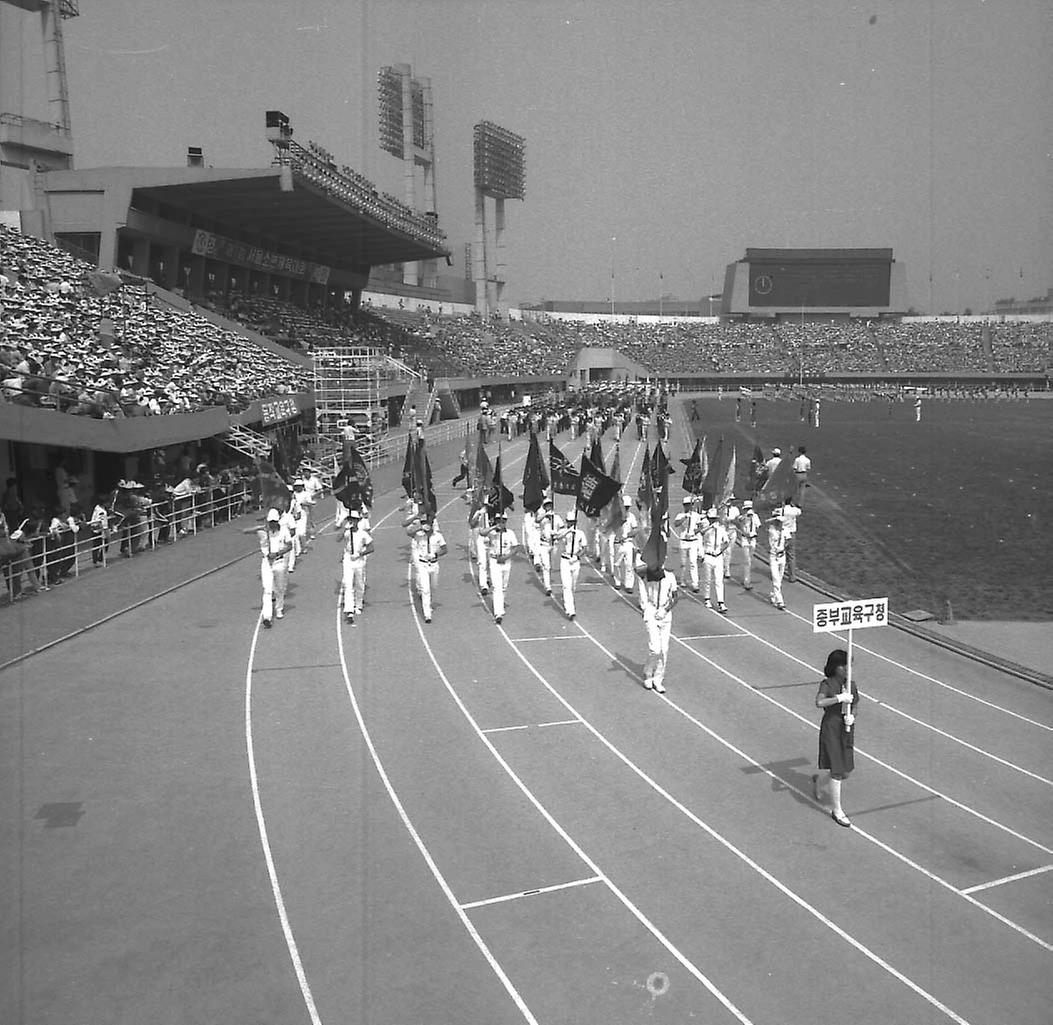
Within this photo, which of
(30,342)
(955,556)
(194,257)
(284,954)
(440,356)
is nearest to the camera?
(284,954)

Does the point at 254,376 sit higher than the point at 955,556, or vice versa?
the point at 254,376

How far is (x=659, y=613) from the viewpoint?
468 inches

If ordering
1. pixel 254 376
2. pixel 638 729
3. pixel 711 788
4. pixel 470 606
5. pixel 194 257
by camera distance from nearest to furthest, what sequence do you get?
pixel 711 788, pixel 638 729, pixel 470 606, pixel 254 376, pixel 194 257

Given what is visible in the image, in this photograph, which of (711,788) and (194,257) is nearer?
(711,788)

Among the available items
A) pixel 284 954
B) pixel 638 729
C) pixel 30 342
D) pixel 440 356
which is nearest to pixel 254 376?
pixel 30 342

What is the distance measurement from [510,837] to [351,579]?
295 inches

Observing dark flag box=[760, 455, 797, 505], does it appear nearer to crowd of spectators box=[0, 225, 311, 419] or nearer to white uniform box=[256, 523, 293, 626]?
white uniform box=[256, 523, 293, 626]

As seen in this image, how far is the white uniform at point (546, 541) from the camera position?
1659cm

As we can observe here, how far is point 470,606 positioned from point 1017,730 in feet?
27.5

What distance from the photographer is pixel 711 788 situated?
9352 mm

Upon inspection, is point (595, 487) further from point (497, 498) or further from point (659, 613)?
point (659, 613)

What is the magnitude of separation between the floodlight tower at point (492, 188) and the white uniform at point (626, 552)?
75.8 metres

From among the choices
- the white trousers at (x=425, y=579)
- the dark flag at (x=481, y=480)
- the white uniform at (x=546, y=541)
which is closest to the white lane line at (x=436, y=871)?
the white trousers at (x=425, y=579)

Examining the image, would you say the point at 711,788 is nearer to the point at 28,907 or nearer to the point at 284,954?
the point at 284,954
